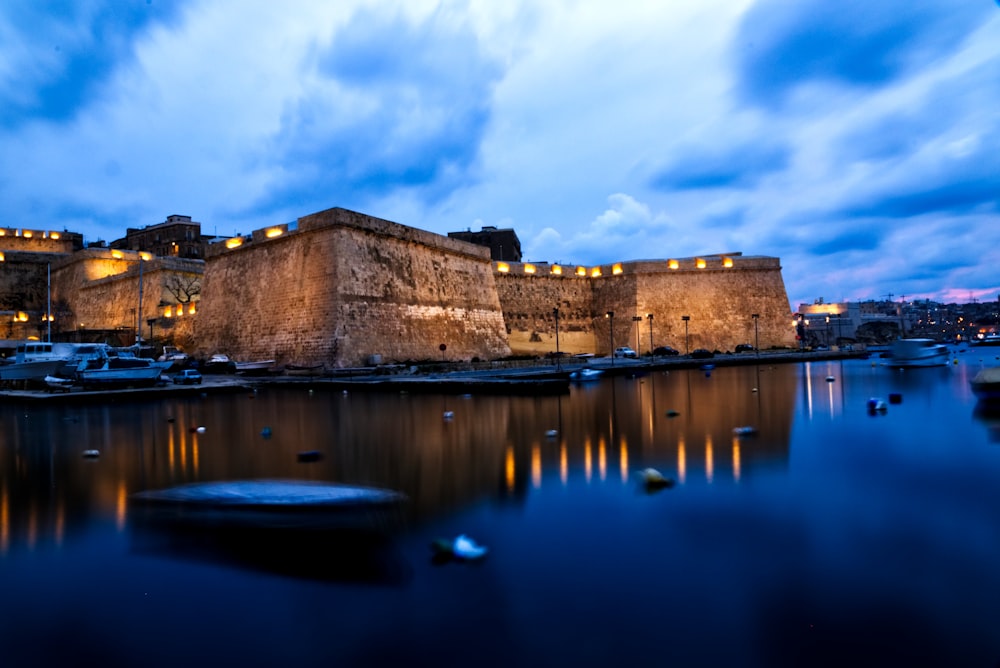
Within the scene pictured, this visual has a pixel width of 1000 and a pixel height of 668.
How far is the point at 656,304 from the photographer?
129 feet

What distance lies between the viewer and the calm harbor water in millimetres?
2756

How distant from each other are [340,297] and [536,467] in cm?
1712

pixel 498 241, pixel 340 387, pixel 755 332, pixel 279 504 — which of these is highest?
pixel 498 241

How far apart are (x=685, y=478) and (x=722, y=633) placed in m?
3.34

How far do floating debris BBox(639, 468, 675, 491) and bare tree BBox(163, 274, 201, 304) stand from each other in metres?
32.8

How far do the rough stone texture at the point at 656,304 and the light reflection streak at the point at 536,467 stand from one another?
1202 inches

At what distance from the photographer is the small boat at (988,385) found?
1164 cm

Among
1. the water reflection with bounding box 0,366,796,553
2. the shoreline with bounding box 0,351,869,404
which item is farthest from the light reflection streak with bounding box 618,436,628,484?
the shoreline with bounding box 0,351,869,404

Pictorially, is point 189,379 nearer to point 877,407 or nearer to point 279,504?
point 279,504

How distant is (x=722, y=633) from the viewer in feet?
9.24

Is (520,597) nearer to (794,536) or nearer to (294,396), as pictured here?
(794,536)

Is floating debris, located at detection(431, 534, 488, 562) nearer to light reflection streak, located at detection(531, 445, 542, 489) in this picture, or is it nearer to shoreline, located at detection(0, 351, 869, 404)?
light reflection streak, located at detection(531, 445, 542, 489)

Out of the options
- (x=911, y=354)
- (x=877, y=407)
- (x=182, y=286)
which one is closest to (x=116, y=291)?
(x=182, y=286)

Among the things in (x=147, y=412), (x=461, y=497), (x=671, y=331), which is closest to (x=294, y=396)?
(x=147, y=412)
